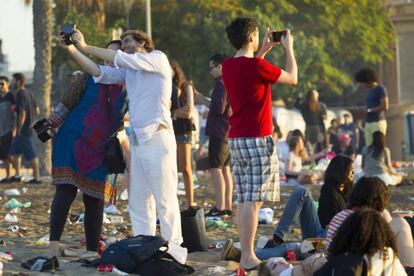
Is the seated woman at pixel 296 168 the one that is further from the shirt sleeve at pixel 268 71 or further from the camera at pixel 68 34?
the camera at pixel 68 34

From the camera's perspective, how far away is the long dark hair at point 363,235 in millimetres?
6027

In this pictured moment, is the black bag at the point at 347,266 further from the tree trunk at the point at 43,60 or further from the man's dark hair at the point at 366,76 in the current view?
the tree trunk at the point at 43,60

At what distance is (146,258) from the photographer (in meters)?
7.75

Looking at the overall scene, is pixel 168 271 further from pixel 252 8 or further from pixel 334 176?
pixel 252 8

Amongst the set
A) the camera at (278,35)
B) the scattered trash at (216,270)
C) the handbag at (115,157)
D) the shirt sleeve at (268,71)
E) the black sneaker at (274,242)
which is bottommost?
the scattered trash at (216,270)

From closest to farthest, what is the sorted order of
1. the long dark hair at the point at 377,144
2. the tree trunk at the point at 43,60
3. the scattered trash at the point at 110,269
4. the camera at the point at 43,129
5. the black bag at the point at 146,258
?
the black bag at the point at 146,258 < the scattered trash at the point at 110,269 < the camera at the point at 43,129 < the long dark hair at the point at 377,144 < the tree trunk at the point at 43,60

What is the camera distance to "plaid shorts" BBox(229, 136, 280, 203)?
7.98 m

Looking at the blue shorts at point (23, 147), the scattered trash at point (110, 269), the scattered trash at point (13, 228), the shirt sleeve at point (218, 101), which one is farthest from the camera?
the blue shorts at point (23, 147)

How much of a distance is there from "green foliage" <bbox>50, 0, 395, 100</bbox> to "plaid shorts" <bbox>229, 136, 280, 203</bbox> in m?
31.9

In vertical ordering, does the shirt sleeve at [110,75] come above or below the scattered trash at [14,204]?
above

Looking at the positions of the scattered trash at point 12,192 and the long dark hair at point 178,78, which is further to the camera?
the scattered trash at point 12,192

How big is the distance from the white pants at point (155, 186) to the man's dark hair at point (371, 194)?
69.7 inches

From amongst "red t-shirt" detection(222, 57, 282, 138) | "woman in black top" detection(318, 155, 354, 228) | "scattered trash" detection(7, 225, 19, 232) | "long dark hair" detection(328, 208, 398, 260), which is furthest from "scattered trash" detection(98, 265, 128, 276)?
"scattered trash" detection(7, 225, 19, 232)

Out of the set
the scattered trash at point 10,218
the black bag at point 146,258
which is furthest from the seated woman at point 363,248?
the scattered trash at point 10,218
